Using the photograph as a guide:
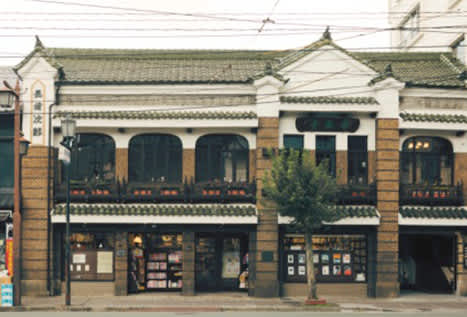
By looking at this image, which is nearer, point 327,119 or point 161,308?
point 161,308

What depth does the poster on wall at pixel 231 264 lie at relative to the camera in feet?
75.4

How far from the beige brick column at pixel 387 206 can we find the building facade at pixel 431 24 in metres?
4.57

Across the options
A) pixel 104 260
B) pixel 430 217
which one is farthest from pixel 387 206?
pixel 104 260

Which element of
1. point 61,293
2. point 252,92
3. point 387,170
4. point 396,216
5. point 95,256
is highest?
point 252,92

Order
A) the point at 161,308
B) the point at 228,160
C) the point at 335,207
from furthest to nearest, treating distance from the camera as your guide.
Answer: the point at 228,160
the point at 335,207
the point at 161,308

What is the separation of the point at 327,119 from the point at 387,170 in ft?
10.3

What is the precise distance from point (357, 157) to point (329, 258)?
4294 millimetres

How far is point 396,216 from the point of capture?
21.7m

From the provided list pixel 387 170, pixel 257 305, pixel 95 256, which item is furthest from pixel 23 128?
pixel 387 170

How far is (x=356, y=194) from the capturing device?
2178 cm

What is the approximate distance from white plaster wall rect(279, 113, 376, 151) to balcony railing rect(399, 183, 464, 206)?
2.24 metres

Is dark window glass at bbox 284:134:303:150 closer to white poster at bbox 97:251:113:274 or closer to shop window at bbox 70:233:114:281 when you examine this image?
shop window at bbox 70:233:114:281

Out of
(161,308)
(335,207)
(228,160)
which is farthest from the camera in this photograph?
(228,160)

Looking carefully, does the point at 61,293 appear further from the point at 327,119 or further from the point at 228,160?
the point at 327,119
